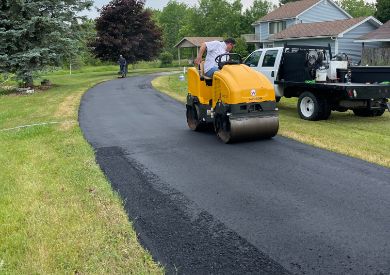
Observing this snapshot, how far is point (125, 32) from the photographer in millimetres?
40219

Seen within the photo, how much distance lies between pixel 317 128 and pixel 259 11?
216 ft

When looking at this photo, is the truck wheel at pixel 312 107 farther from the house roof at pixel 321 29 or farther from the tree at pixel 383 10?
the tree at pixel 383 10

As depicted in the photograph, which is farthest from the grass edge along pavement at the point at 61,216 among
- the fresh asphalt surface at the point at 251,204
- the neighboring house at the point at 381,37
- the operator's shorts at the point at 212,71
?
the neighboring house at the point at 381,37

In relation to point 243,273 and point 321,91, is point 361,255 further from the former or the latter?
point 321,91

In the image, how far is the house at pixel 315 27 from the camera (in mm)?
36812

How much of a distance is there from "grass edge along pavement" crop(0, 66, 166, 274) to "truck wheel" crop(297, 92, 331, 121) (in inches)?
246

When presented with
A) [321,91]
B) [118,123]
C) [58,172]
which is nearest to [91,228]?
[58,172]

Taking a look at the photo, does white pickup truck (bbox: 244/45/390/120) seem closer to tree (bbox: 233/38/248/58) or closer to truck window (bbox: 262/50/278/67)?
truck window (bbox: 262/50/278/67)

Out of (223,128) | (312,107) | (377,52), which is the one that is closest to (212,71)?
(223,128)

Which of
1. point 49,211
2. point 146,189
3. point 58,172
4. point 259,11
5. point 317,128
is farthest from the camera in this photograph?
point 259,11

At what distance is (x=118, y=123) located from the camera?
39.1ft

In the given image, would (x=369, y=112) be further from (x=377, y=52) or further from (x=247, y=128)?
(x=377, y=52)

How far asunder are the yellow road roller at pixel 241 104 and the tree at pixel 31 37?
14.8 meters

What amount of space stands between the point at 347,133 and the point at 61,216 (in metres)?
7.19
